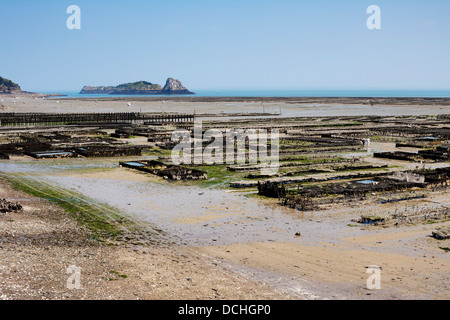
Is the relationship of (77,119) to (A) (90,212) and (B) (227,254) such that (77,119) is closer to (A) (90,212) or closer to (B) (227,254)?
(A) (90,212)

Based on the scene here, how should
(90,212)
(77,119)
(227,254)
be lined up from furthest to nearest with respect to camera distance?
1. (77,119)
2. (90,212)
3. (227,254)

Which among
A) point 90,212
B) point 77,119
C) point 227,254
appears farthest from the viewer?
point 77,119

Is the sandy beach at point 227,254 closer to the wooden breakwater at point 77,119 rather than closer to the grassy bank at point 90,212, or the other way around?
the grassy bank at point 90,212

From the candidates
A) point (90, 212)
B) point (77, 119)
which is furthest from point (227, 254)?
point (77, 119)

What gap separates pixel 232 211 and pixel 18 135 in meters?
44.8

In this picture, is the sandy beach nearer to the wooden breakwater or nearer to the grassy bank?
the grassy bank

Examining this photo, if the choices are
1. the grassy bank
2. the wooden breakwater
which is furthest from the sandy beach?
the wooden breakwater

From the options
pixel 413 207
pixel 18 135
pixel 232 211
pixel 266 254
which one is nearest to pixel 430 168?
pixel 413 207

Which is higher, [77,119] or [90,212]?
[77,119]

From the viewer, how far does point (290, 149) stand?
1892 inches

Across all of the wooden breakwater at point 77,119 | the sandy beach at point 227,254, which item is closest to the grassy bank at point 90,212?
the sandy beach at point 227,254

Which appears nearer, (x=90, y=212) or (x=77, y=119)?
(x=90, y=212)

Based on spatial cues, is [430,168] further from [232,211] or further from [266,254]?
[266,254]

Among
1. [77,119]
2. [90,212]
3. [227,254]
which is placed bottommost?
[227,254]
